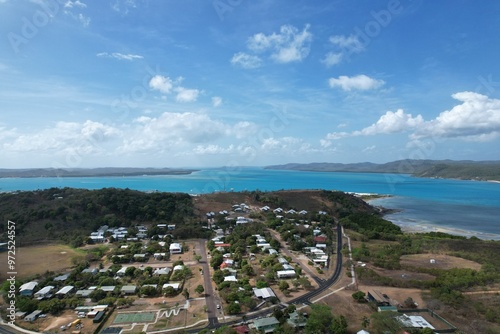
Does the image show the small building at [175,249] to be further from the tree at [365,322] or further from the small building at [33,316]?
the tree at [365,322]

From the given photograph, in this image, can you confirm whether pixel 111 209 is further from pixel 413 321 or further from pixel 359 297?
pixel 413 321

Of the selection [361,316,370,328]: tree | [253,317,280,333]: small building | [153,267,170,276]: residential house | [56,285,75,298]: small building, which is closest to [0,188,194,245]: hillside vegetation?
[153,267,170,276]: residential house

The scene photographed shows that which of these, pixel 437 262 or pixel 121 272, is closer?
pixel 121 272

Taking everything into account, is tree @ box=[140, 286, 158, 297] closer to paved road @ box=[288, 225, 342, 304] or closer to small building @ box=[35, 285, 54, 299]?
small building @ box=[35, 285, 54, 299]

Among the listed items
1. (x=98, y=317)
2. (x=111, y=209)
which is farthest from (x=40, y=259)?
(x=111, y=209)

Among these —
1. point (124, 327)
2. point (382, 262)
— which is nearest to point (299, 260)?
point (382, 262)

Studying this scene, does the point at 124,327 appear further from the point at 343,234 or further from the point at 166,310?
the point at 343,234
